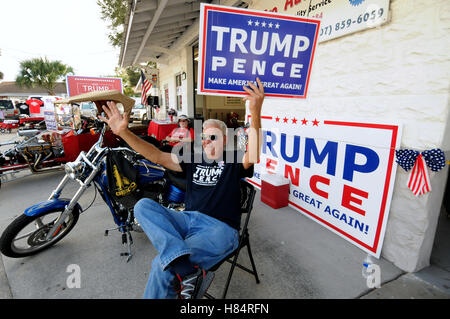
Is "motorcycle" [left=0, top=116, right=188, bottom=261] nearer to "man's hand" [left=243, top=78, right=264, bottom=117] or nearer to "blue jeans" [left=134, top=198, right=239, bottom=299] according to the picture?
"blue jeans" [left=134, top=198, right=239, bottom=299]

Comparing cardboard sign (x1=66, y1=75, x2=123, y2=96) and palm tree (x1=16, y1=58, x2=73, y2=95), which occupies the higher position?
palm tree (x1=16, y1=58, x2=73, y2=95)

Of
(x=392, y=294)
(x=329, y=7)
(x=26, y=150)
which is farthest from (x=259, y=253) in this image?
(x=26, y=150)

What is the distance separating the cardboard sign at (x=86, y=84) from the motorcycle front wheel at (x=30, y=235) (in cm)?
675

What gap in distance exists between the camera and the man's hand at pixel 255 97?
161 cm

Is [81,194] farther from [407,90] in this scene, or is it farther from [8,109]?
[8,109]

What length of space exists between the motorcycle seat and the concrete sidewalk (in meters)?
0.87

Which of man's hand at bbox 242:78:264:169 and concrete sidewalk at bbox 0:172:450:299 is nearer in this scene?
man's hand at bbox 242:78:264:169

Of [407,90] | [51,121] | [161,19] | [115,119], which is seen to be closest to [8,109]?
[51,121]

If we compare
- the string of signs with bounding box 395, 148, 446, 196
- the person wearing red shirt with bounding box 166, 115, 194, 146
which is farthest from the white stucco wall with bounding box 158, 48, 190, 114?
the string of signs with bounding box 395, 148, 446, 196

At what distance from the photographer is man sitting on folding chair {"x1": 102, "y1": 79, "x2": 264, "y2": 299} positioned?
1.33 metres

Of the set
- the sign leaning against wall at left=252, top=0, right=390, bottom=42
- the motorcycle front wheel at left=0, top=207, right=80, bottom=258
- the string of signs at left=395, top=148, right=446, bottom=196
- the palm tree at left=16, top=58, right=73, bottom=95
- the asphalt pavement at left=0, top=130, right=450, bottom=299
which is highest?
the palm tree at left=16, top=58, right=73, bottom=95

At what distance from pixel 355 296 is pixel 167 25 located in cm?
788

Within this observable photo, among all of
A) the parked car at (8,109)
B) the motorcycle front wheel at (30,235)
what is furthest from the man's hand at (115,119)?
the parked car at (8,109)

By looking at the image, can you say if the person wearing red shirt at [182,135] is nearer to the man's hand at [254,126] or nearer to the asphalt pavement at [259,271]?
the asphalt pavement at [259,271]
